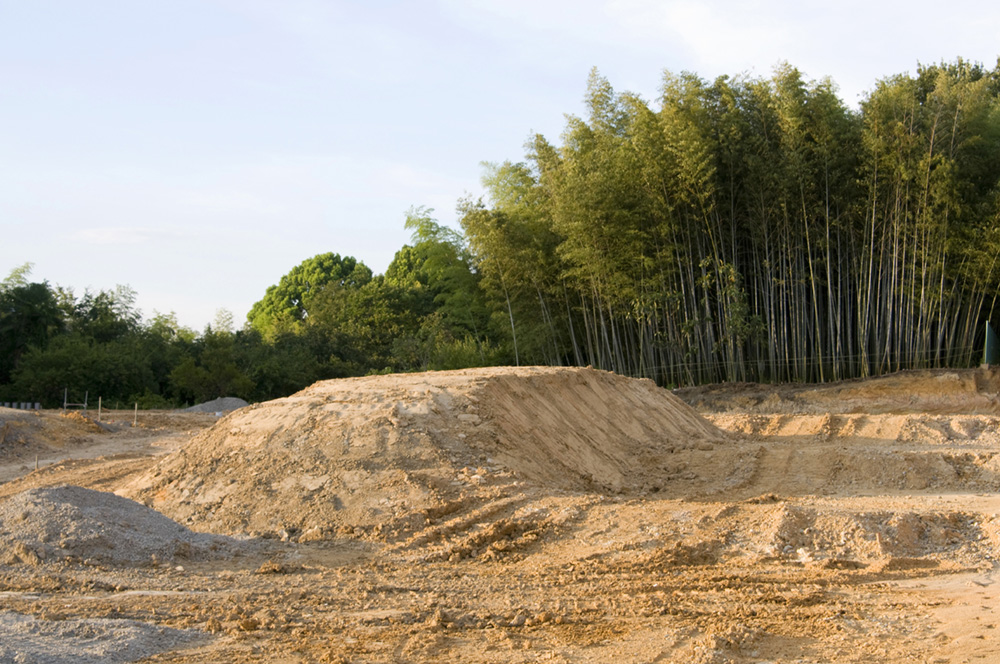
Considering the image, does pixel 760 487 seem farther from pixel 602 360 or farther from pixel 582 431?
pixel 602 360

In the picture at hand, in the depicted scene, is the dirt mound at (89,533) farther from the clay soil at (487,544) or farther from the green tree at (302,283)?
the green tree at (302,283)

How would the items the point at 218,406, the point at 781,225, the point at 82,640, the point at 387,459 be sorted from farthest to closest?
the point at 218,406 < the point at 781,225 < the point at 387,459 < the point at 82,640

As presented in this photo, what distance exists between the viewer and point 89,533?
5742 mm

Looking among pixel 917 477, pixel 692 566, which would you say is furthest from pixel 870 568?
pixel 917 477

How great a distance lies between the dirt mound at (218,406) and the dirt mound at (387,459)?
42.2ft

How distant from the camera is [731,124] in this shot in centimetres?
1698

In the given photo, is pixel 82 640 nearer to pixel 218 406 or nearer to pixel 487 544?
pixel 487 544

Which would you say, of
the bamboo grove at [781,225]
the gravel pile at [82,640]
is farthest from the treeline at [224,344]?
the gravel pile at [82,640]

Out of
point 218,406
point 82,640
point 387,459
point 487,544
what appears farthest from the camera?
point 218,406

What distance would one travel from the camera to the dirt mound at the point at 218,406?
22.3 meters

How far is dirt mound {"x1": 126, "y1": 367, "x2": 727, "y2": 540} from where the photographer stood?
701cm

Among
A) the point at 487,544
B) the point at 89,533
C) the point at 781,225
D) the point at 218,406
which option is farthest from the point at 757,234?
the point at 89,533

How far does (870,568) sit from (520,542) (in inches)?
92.0

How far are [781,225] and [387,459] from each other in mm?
12340
